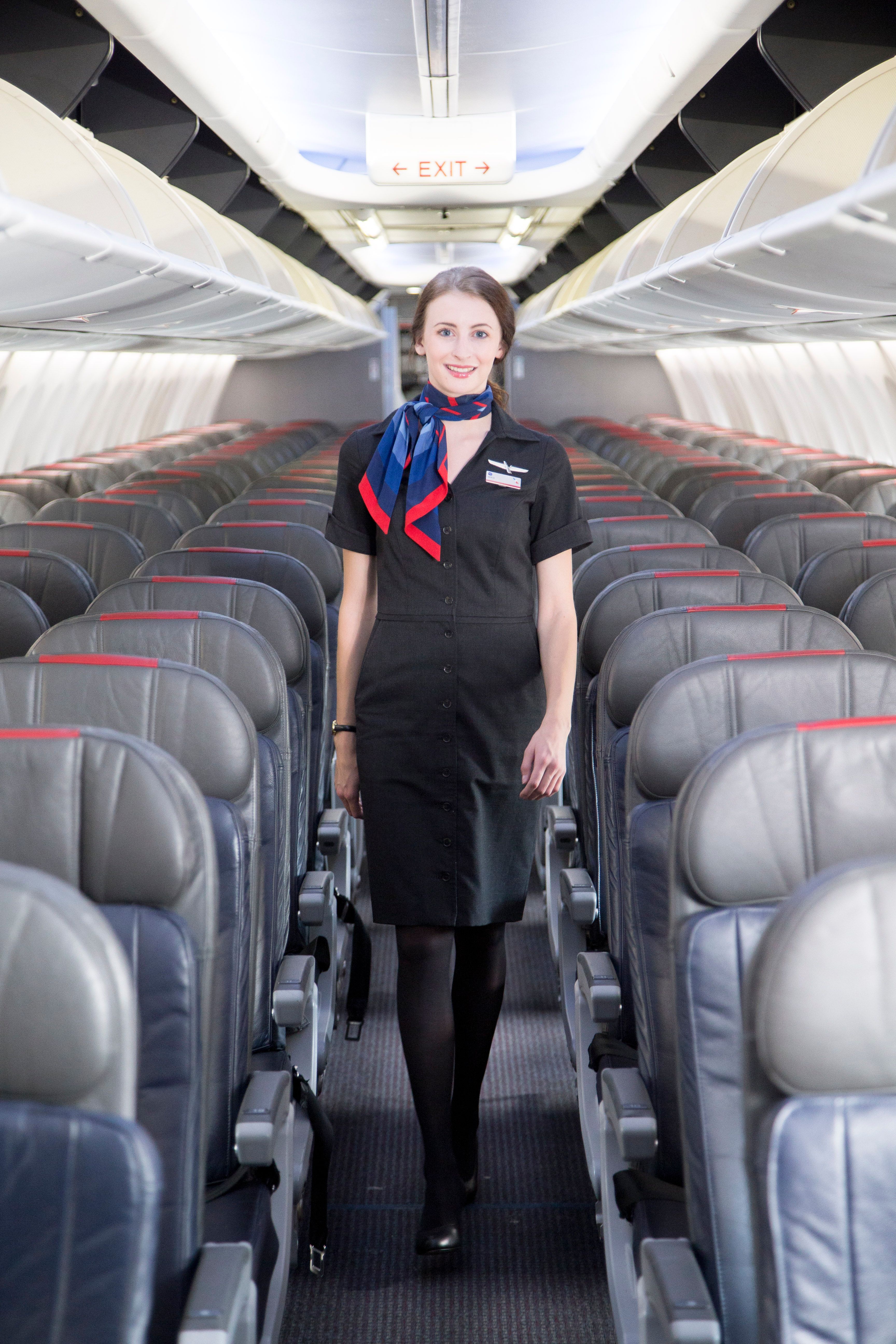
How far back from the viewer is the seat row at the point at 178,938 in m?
1.30

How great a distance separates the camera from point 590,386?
22.3 metres

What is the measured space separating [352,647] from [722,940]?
1.10 meters

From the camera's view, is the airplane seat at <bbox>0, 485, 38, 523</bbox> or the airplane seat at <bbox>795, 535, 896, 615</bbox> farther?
the airplane seat at <bbox>0, 485, 38, 523</bbox>

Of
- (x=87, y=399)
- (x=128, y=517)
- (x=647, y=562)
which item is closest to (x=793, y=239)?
(x=647, y=562)

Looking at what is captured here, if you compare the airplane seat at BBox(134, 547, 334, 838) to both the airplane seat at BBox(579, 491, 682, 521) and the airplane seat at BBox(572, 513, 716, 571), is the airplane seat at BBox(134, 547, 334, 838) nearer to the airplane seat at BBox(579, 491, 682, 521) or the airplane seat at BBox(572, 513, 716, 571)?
the airplane seat at BBox(572, 513, 716, 571)

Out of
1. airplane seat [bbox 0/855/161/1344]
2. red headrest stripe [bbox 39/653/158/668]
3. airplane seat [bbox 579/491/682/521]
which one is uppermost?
airplane seat [bbox 579/491/682/521]

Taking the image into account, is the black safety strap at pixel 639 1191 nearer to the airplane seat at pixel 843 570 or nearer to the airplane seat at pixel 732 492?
the airplane seat at pixel 843 570

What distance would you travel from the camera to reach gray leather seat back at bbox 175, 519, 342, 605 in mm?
4738

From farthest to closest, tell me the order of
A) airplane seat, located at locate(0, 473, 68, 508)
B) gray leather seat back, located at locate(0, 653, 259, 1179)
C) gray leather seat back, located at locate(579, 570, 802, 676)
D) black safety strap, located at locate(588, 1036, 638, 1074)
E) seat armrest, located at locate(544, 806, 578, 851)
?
airplane seat, located at locate(0, 473, 68, 508)
seat armrest, located at locate(544, 806, 578, 851)
gray leather seat back, located at locate(579, 570, 802, 676)
black safety strap, located at locate(588, 1036, 638, 1074)
gray leather seat back, located at locate(0, 653, 259, 1179)

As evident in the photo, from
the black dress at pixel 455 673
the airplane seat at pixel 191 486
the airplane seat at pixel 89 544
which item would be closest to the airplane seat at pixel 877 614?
the black dress at pixel 455 673

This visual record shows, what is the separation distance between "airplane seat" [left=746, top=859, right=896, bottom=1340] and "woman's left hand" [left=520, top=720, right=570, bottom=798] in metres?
1.01

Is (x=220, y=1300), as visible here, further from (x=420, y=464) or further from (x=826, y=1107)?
(x=420, y=464)

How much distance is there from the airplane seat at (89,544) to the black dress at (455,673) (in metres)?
2.62

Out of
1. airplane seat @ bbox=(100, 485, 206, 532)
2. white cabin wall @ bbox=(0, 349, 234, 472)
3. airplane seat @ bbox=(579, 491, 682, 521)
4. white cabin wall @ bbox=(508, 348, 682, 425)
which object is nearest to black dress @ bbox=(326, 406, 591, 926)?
airplane seat @ bbox=(579, 491, 682, 521)
